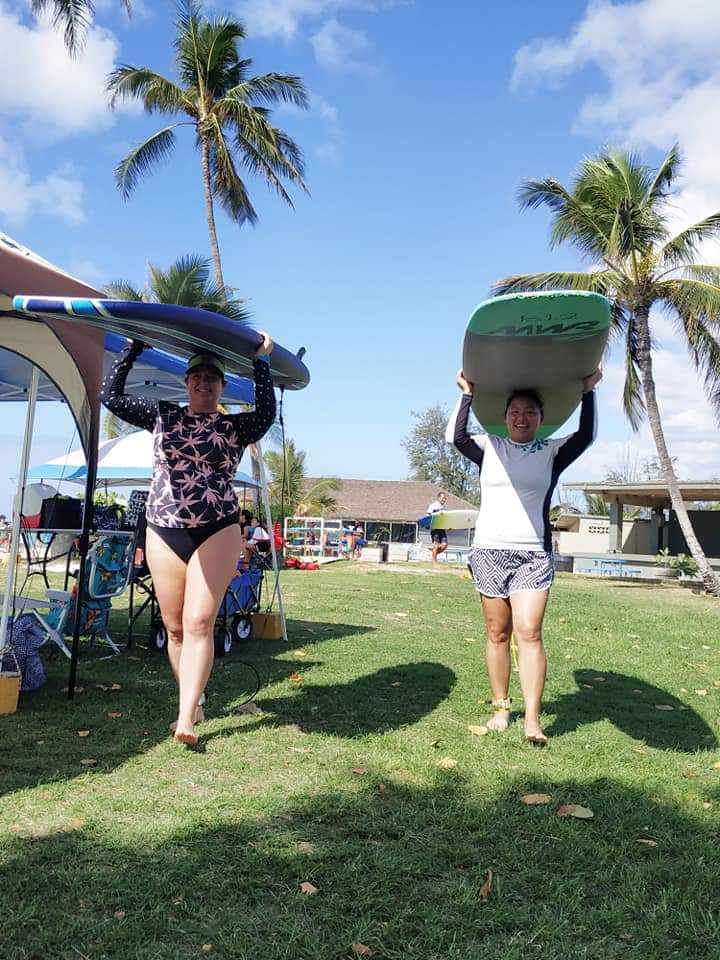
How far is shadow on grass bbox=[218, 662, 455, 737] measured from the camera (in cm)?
434

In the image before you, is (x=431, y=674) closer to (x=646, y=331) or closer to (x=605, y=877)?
(x=605, y=877)

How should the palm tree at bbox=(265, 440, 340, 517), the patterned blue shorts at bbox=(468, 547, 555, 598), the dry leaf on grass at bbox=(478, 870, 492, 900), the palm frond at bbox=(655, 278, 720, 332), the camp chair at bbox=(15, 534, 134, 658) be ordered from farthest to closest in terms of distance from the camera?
the palm tree at bbox=(265, 440, 340, 517) < the palm frond at bbox=(655, 278, 720, 332) < the camp chair at bbox=(15, 534, 134, 658) < the patterned blue shorts at bbox=(468, 547, 555, 598) < the dry leaf on grass at bbox=(478, 870, 492, 900)

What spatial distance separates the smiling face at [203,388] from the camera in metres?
3.99

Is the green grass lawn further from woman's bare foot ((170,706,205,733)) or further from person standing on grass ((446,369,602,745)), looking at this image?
person standing on grass ((446,369,602,745))

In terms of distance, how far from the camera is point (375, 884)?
8.23ft

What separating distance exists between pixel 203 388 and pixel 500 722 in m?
2.41

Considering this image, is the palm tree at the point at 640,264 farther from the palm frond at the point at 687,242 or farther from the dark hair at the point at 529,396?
the dark hair at the point at 529,396

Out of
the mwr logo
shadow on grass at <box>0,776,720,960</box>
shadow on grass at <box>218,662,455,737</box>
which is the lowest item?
shadow on grass at <box>0,776,720,960</box>

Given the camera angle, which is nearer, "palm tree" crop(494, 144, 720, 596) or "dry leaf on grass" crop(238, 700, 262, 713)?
"dry leaf on grass" crop(238, 700, 262, 713)

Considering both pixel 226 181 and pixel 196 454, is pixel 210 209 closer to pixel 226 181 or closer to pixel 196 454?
pixel 226 181

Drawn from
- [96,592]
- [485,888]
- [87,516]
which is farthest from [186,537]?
[96,592]

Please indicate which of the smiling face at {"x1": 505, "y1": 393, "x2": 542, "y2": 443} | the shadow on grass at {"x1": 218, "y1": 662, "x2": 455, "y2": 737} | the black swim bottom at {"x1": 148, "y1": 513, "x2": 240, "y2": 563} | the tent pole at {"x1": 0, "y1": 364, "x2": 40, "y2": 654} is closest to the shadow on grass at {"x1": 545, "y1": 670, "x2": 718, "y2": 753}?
the shadow on grass at {"x1": 218, "y1": 662, "x2": 455, "y2": 737}

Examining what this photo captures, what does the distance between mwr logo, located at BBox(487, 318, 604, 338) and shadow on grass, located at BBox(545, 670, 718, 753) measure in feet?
7.13

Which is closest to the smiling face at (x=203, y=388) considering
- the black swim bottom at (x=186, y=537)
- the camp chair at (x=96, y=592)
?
the black swim bottom at (x=186, y=537)
